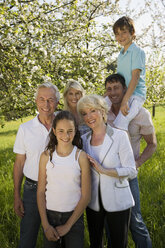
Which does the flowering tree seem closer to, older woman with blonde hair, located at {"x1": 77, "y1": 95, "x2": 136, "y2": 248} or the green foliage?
older woman with blonde hair, located at {"x1": 77, "y1": 95, "x2": 136, "y2": 248}

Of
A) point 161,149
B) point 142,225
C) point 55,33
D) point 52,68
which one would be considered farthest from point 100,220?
point 161,149

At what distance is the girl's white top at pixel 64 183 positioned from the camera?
7.80ft

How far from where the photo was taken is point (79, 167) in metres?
2.38

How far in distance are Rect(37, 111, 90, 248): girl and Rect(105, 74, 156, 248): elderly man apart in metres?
0.69

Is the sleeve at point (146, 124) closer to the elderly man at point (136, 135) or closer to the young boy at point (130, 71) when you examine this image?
the elderly man at point (136, 135)

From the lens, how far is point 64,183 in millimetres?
2385

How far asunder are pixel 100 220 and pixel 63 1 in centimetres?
657

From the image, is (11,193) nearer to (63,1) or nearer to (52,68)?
(52,68)

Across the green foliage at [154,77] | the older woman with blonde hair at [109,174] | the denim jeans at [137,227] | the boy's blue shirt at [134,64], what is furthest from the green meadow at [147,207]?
the green foliage at [154,77]

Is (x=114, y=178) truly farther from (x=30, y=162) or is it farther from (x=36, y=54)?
(x=36, y=54)

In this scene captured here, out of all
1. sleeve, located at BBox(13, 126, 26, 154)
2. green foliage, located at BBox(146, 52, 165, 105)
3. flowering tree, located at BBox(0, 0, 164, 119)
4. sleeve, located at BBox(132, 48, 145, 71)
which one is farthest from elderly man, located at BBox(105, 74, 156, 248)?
green foliage, located at BBox(146, 52, 165, 105)

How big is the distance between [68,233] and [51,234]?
16 cm

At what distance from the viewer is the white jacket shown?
7.77 ft

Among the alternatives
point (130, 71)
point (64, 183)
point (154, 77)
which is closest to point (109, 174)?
point (64, 183)
